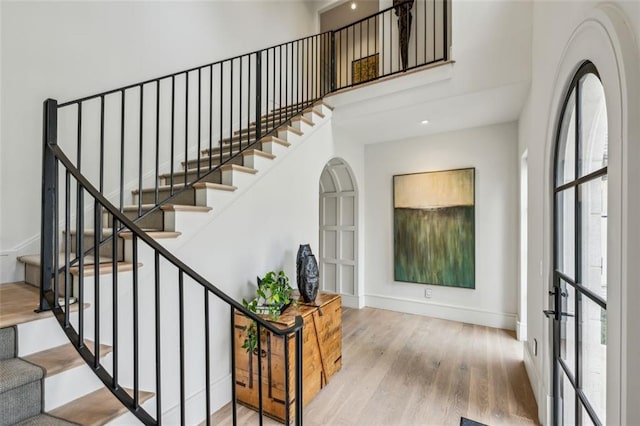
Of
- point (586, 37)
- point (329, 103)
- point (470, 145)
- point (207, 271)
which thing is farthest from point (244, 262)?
point (470, 145)

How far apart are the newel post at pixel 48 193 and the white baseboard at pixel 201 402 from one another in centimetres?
117

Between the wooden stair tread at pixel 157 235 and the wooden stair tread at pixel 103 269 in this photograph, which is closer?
the wooden stair tread at pixel 103 269

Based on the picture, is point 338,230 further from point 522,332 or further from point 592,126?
point 592,126

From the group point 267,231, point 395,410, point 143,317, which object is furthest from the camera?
point 267,231

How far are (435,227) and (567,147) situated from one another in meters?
2.44

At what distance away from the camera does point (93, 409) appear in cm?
131

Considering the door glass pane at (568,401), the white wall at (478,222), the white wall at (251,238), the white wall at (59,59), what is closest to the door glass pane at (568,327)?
the door glass pane at (568,401)

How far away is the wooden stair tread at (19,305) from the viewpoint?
53.6 inches

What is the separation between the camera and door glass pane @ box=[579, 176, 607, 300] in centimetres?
118

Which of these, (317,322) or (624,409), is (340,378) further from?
(624,409)

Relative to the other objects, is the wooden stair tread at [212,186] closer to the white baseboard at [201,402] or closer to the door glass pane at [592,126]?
the white baseboard at [201,402]

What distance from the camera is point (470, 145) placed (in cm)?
383

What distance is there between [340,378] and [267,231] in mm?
1448

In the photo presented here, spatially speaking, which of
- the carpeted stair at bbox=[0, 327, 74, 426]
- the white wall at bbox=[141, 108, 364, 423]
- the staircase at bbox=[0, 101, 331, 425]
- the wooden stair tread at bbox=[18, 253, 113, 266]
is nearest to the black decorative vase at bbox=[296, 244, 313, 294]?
the white wall at bbox=[141, 108, 364, 423]
